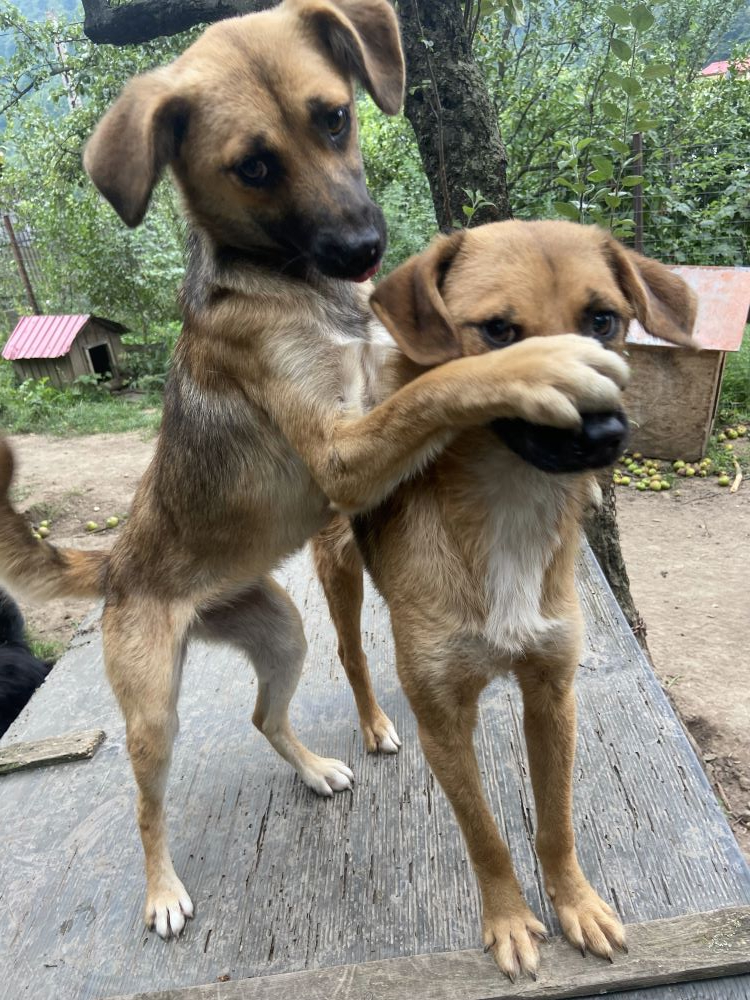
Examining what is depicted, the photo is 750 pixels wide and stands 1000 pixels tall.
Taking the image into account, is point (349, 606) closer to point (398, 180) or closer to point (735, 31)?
point (398, 180)

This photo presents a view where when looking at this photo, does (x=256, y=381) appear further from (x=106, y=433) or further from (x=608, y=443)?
(x=106, y=433)

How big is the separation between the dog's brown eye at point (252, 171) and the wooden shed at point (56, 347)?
1060 cm

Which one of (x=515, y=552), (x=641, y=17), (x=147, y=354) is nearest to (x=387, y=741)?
(x=515, y=552)

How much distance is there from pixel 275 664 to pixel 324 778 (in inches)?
17.2

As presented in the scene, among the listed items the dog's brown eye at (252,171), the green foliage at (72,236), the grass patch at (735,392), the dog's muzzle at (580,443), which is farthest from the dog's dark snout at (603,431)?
the green foliage at (72,236)

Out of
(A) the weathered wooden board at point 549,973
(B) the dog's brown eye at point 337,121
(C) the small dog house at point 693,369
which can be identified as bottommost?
(C) the small dog house at point 693,369

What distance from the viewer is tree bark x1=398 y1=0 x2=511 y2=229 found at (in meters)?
3.29

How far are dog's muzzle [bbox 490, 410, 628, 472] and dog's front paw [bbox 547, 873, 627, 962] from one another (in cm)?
115

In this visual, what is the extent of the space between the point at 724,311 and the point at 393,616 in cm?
581

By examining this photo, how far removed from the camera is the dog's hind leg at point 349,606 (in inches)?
105

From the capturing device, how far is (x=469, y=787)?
69.9 inches

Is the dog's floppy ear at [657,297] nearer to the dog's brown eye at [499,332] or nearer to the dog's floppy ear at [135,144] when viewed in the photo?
the dog's brown eye at [499,332]

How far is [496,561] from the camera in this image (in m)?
1.69

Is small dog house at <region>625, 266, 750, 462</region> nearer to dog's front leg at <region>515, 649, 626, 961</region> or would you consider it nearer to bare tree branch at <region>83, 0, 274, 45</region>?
bare tree branch at <region>83, 0, 274, 45</region>
